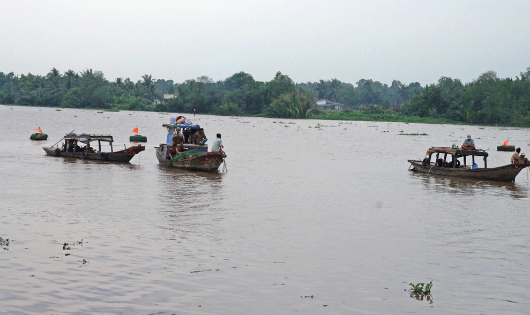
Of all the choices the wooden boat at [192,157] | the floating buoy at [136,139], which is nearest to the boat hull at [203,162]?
the wooden boat at [192,157]

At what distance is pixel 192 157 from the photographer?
2750 centimetres

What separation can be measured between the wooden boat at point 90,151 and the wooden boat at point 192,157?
1.62 m

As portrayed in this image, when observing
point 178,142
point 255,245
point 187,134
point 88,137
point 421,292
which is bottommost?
point 421,292

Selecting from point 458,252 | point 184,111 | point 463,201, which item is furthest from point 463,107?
point 458,252

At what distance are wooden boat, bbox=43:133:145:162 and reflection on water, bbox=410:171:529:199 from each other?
15.1 metres

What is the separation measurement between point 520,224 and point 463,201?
4.41m

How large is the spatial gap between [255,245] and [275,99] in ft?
397

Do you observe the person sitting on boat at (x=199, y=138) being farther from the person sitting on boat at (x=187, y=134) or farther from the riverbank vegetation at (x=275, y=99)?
the riverbank vegetation at (x=275, y=99)

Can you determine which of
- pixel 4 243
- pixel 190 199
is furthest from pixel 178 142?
pixel 4 243

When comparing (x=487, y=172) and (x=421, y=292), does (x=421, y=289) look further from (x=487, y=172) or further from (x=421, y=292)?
(x=487, y=172)

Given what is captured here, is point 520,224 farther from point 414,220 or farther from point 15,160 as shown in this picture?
point 15,160

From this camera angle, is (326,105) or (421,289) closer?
(421,289)

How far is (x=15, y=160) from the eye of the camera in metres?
30.7

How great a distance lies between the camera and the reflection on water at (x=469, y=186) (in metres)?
23.6
